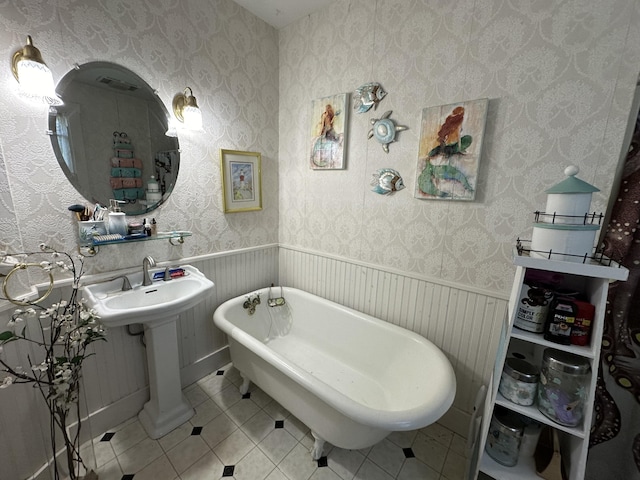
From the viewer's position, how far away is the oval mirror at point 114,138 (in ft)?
4.22

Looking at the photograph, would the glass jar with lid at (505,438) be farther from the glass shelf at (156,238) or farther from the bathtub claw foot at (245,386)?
the glass shelf at (156,238)

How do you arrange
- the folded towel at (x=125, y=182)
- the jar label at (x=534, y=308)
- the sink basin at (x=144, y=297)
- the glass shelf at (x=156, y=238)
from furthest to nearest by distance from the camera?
1. the folded towel at (x=125, y=182)
2. the glass shelf at (x=156, y=238)
3. the sink basin at (x=144, y=297)
4. the jar label at (x=534, y=308)

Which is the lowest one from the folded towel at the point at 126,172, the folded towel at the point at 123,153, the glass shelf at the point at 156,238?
the glass shelf at the point at 156,238

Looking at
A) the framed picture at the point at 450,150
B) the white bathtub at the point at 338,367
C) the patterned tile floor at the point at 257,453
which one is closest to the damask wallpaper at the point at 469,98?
the framed picture at the point at 450,150

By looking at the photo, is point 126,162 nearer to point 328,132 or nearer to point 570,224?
point 328,132

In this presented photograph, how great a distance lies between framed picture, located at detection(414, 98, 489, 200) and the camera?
1365mm

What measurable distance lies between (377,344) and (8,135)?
2.15m

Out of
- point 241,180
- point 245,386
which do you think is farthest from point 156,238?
point 245,386

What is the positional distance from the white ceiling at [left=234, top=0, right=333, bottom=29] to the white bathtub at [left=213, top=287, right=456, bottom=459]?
2.05 metres

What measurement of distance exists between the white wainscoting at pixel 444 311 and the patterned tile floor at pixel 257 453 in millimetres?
302

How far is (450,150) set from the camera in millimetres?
1442

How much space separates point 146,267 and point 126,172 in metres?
0.55

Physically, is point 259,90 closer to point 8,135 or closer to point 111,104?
point 111,104

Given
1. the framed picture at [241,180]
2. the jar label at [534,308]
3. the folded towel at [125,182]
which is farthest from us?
the framed picture at [241,180]
